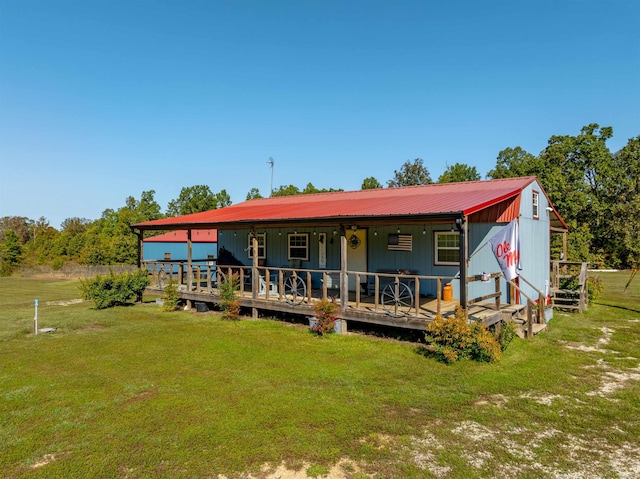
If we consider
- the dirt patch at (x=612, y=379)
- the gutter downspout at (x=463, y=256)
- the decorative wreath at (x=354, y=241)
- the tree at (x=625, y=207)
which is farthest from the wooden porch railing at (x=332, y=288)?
the tree at (x=625, y=207)

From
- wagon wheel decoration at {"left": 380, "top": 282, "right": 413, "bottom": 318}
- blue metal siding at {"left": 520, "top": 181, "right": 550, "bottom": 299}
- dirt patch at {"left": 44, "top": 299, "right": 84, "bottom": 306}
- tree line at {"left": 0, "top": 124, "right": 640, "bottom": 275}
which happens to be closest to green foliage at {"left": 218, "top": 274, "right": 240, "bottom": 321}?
wagon wheel decoration at {"left": 380, "top": 282, "right": 413, "bottom": 318}

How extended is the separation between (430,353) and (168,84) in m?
16.3

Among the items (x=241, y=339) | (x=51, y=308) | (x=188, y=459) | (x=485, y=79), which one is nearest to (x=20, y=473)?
(x=188, y=459)

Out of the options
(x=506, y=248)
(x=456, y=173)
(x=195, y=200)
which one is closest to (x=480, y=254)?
(x=506, y=248)

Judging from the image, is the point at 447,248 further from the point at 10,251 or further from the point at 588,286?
the point at 10,251

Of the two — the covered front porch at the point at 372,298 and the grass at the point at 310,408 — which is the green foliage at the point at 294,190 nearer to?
the covered front porch at the point at 372,298

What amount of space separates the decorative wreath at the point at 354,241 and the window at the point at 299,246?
1878mm

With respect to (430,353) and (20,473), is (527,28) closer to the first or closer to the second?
(430,353)

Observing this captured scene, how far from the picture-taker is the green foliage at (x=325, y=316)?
9.24m

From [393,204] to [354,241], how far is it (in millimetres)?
2545

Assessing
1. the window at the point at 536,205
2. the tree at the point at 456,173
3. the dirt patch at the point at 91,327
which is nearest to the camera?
the dirt patch at the point at 91,327

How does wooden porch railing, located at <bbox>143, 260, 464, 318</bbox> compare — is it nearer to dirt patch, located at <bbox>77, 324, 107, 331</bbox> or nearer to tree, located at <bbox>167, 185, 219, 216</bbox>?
dirt patch, located at <bbox>77, 324, 107, 331</bbox>

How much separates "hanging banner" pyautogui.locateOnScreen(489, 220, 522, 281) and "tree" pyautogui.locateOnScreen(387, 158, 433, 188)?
34.8 m

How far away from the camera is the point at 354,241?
12539 millimetres
